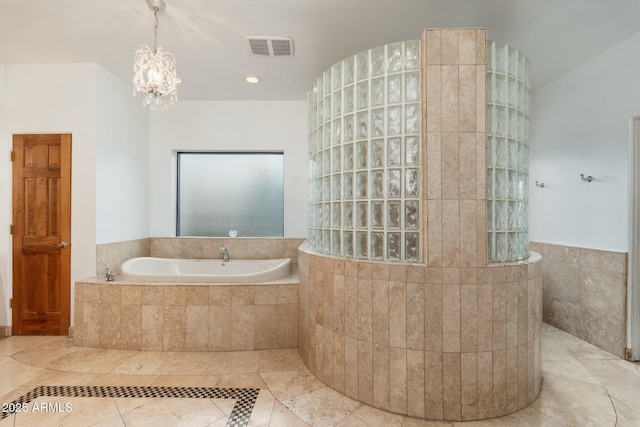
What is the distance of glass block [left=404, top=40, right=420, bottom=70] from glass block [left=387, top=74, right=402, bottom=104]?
79 millimetres

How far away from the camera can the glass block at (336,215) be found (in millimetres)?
1960

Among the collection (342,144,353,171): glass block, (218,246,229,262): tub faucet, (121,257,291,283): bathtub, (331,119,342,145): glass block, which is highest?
(331,119,342,145): glass block

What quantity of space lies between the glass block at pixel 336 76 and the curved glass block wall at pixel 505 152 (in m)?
0.85

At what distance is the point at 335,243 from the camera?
6.48ft

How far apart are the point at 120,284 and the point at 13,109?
1.96 m

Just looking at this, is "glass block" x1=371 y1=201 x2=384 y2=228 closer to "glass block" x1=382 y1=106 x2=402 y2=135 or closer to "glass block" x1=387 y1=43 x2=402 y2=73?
"glass block" x1=382 y1=106 x2=402 y2=135

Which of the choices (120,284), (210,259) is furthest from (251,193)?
(120,284)

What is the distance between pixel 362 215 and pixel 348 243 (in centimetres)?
20

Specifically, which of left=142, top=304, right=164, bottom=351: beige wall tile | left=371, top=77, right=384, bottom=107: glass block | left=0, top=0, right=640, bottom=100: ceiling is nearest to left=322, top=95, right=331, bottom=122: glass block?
left=371, top=77, right=384, bottom=107: glass block

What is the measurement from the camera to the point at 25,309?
282 cm

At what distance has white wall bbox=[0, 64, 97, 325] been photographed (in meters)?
2.79

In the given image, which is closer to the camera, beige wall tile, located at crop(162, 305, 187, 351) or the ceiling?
the ceiling

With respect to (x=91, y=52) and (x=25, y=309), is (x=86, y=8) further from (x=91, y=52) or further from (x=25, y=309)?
(x=25, y=309)

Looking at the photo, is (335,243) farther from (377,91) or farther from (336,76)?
(336,76)
